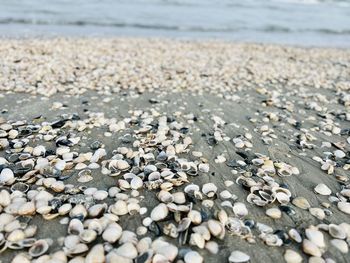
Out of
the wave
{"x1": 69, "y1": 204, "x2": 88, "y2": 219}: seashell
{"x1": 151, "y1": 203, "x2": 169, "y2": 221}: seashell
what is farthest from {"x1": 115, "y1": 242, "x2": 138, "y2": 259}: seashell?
the wave

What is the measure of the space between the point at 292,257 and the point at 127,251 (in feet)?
3.74

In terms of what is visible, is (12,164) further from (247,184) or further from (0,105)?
(247,184)

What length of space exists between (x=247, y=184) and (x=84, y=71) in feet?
16.0

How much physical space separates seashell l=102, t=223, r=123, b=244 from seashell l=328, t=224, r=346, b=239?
1.58 meters

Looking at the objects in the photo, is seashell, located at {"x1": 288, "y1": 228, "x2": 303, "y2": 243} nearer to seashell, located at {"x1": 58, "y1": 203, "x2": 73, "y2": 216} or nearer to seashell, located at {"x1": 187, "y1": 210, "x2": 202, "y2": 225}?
seashell, located at {"x1": 187, "y1": 210, "x2": 202, "y2": 225}

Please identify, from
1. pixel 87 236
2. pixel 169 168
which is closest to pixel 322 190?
pixel 169 168

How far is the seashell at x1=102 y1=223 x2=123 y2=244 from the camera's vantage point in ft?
7.41

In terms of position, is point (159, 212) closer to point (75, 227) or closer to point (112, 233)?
point (112, 233)

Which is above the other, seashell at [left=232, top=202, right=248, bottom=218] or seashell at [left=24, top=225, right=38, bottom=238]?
seashell at [left=232, top=202, right=248, bottom=218]

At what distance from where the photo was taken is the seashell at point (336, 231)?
240 cm

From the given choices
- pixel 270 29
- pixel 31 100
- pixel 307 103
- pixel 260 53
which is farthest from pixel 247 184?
pixel 270 29

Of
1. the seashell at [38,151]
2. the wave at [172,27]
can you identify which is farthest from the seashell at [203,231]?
the wave at [172,27]

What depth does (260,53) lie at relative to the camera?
Answer: 998 cm

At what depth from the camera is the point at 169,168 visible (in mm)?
3104
